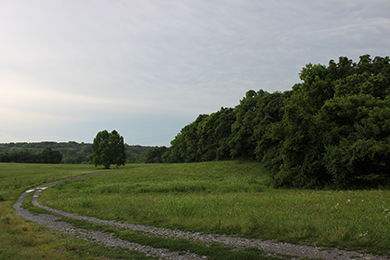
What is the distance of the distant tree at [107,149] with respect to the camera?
6875cm

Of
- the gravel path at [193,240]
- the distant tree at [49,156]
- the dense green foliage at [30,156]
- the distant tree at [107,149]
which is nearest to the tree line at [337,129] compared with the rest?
the gravel path at [193,240]

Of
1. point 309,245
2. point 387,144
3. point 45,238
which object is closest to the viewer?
point 309,245

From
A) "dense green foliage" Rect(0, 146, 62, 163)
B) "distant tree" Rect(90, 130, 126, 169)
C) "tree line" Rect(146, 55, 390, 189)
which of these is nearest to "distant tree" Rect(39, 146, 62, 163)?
"dense green foliage" Rect(0, 146, 62, 163)

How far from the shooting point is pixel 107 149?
68.4 metres

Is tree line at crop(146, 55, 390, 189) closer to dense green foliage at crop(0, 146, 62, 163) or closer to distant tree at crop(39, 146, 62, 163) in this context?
distant tree at crop(39, 146, 62, 163)

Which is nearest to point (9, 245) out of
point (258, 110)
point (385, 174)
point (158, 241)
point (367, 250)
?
point (158, 241)

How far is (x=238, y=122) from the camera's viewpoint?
5409 cm

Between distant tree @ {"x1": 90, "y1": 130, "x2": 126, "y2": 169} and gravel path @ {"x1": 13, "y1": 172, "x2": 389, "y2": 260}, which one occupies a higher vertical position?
distant tree @ {"x1": 90, "y1": 130, "x2": 126, "y2": 169}

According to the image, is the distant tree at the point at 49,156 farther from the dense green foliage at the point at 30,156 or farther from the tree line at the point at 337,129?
the tree line at the point at 337,129

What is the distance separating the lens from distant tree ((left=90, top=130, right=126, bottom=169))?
226 feet

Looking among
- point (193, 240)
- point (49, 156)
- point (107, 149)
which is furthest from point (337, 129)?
point (49, 156)

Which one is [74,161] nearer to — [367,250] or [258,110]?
[258,110]

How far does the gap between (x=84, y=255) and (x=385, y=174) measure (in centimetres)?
2441

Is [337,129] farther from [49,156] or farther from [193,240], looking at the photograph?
[49,156]
